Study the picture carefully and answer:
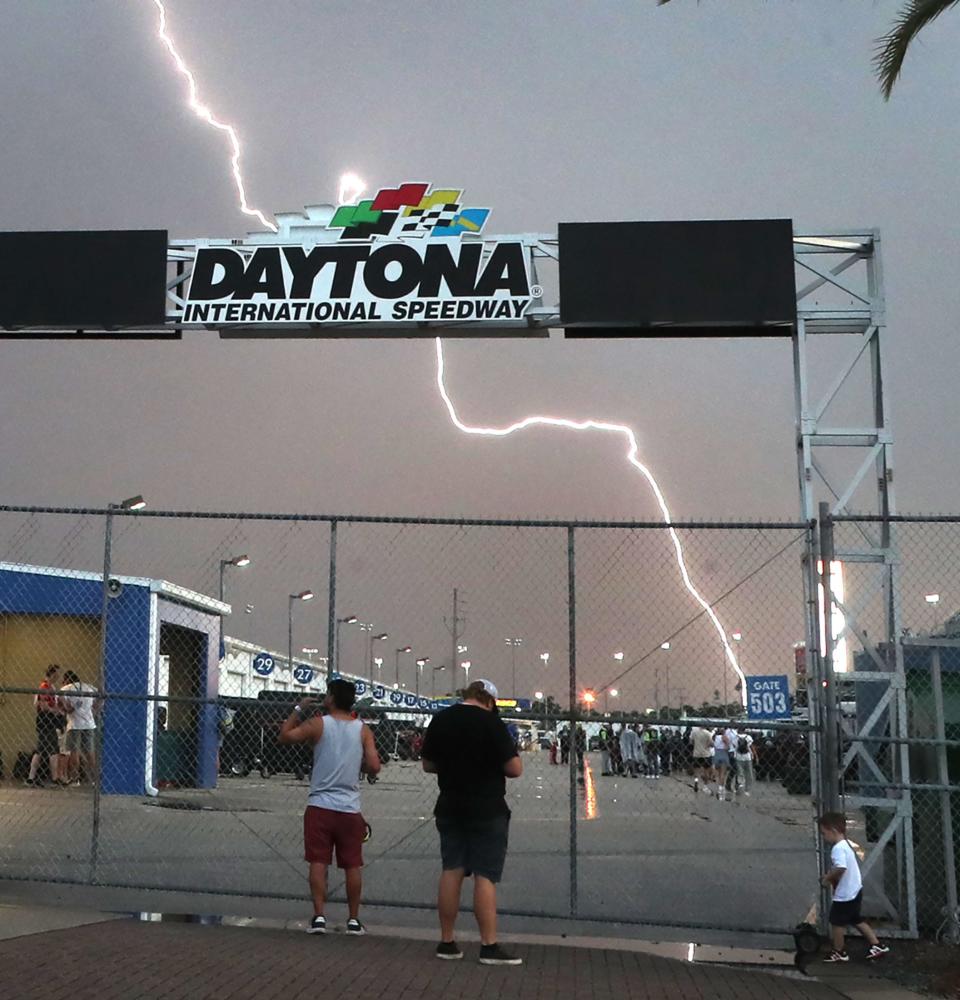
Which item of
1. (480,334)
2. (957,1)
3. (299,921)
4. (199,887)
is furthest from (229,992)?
(957,1)

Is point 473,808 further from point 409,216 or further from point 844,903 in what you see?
point 409,216

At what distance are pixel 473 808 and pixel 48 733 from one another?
14492 mm

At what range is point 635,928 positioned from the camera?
379 inches

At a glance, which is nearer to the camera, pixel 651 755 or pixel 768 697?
pixel 768 697

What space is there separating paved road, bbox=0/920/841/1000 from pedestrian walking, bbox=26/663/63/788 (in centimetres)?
898

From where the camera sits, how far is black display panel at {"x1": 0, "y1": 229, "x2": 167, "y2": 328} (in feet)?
46.2

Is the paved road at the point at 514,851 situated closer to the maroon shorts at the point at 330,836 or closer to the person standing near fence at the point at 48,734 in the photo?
the person standing near fence at the point at 48,734

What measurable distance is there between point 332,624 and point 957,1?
25.7 ft

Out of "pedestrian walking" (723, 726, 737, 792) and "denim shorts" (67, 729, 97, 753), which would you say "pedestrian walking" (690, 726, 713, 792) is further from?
"denim shorts" (67, 729, 97, 753)

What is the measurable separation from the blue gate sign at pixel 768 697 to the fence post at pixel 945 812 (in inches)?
59.2

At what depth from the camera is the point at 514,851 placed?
47.0 ft

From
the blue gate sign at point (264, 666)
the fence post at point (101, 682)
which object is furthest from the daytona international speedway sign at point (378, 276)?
the blue gate sign at point (264, 666)

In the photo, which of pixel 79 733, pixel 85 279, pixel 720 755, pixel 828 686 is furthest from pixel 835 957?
pixel 720 755

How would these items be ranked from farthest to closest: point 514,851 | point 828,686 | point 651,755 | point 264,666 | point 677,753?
point 264,666, point 677,753, point 651,755, point 514,851, point 828,686
